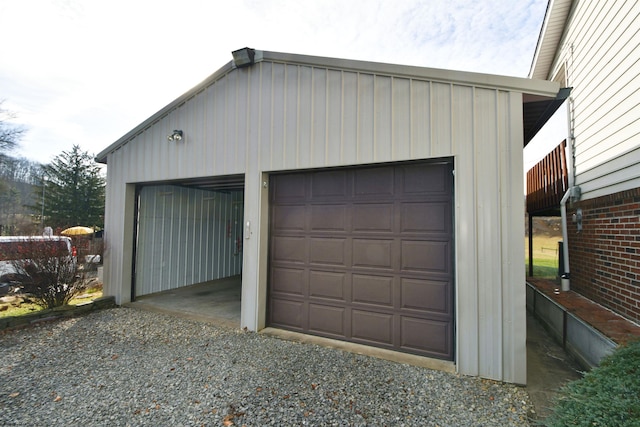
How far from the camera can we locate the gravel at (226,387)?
2383 mm

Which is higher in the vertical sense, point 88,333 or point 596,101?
point 596,101

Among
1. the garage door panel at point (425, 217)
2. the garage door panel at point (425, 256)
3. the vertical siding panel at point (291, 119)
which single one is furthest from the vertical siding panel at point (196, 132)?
the garage door panel at point (425, 256)

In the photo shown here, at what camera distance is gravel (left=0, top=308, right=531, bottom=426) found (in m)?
2.38

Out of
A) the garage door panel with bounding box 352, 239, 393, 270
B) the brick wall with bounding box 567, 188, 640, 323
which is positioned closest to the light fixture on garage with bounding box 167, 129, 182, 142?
the garage door panel with bounding box 352, 239, 393, 270

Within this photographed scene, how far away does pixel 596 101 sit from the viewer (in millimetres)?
4469

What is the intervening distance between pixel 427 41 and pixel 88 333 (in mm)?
7448

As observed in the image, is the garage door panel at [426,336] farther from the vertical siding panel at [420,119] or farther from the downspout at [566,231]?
the downspout at [566,231]

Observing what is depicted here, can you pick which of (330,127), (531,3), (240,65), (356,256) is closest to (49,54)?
(240,65)

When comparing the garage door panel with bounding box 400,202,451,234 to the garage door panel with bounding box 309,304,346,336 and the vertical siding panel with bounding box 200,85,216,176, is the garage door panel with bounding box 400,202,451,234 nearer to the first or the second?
the garage door panel with bounding box 309,304,346,336

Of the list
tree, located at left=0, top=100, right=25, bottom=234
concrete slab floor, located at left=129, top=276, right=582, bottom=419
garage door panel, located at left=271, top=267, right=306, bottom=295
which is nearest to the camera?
concrete slab floor, located at left=129, top=276, right=582, bottom=419

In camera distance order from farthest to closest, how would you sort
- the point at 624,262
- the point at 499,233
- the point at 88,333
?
the point at 88,333 → the point at 624,262 → the point at 499,233

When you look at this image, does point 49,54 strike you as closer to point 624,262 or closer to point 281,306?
point 281,306

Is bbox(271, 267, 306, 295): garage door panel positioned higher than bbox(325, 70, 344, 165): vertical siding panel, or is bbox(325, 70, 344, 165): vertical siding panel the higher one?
bbox(325, 70, 344, 165): vertical siding panel

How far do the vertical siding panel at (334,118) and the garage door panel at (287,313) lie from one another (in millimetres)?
2178
